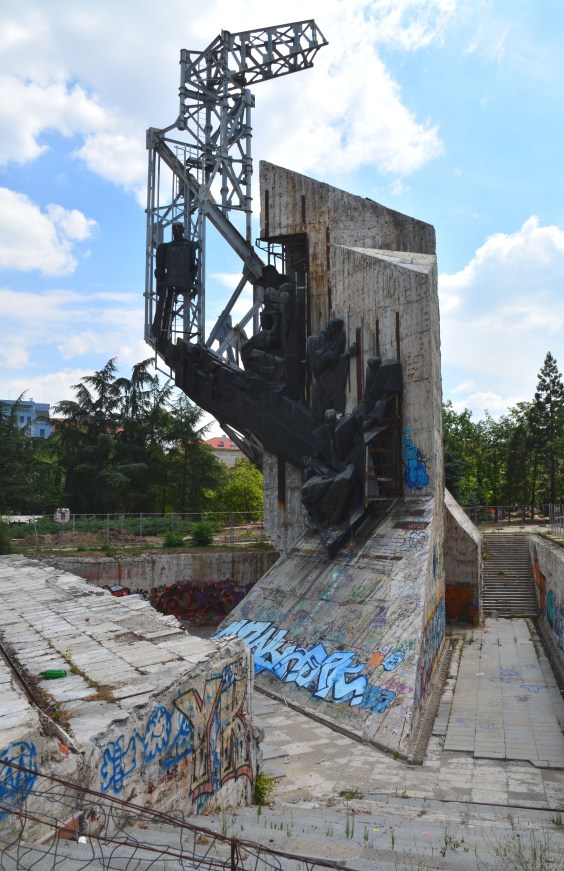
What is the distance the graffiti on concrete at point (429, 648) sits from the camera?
13071 mm

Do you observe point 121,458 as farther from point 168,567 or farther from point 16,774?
point 16,774

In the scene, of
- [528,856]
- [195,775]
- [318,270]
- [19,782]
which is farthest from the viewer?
[318,270]

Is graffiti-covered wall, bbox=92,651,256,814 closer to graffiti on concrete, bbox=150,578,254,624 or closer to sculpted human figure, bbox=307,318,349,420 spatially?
sculpted human figure, bbox=307,318,349,420

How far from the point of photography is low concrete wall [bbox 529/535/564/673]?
15.8 m

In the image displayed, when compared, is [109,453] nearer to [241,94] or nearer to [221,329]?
[221,329]

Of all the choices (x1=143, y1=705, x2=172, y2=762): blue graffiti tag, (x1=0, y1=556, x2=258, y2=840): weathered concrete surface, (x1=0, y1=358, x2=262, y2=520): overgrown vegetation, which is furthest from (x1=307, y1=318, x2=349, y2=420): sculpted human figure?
(x1=0, y1=358, x2=262, y2=520): overgrown vegetation

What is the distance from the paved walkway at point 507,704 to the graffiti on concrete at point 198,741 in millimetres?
4970

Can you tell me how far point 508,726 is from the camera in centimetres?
1254

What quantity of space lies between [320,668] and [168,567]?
10.8 m

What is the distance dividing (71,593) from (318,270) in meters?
13.2

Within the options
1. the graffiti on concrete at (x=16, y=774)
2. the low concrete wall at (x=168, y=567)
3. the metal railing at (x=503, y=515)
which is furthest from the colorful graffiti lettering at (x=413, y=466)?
the metal railing at (x=503, y=515)

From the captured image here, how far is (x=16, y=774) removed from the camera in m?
4.76

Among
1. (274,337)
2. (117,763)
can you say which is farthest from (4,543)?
(117,763)

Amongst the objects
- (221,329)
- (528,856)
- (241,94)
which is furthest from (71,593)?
(241,94)
